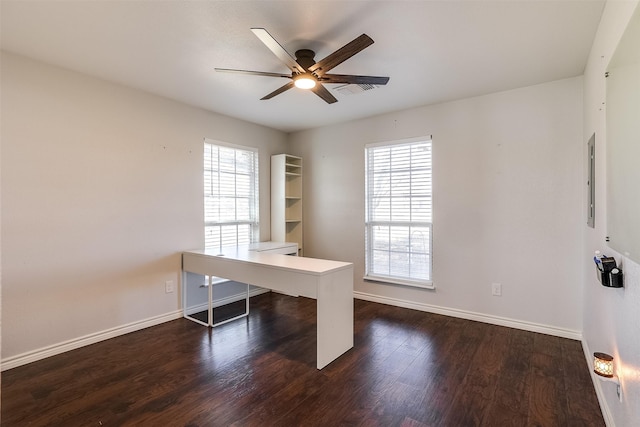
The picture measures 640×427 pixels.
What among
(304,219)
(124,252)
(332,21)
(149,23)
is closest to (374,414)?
(332,21)

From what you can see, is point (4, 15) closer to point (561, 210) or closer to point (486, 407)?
point (486, 407)

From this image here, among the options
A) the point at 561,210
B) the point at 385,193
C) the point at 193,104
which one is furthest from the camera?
the point at 385,193

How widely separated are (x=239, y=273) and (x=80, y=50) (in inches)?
89.9

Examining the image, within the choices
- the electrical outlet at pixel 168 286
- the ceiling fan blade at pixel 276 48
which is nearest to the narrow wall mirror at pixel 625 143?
the ceiling fan blade at pixel 276 48

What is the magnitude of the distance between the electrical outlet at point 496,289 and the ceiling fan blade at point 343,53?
2.85 meters

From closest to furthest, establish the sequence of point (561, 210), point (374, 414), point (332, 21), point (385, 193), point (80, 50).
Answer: point (374, 414), point (332, 21), point (80, 50), point (561, 210), point (385, 193)

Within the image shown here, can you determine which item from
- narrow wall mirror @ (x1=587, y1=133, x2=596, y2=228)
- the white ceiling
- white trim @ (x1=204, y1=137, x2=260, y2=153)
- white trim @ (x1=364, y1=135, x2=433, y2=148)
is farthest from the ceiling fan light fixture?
narrow wall mirror @ (x1=587, y1=133, x2=596, y2=228)

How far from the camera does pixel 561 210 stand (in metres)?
3.02

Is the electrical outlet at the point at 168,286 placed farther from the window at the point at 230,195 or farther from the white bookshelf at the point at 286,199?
the white bookshelf at the point at 286,199

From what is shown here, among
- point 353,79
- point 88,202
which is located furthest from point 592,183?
point 88,202

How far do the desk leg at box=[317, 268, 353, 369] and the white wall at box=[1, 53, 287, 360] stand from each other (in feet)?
6.80

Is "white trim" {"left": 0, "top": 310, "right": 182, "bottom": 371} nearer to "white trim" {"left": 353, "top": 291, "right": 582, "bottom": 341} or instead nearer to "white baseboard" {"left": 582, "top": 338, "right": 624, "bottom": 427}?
"white trim" {"left": 353, "top": 291, "right": 582, "bottom": 341}

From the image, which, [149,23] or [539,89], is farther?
[539,89]

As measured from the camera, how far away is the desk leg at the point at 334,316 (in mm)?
2461
